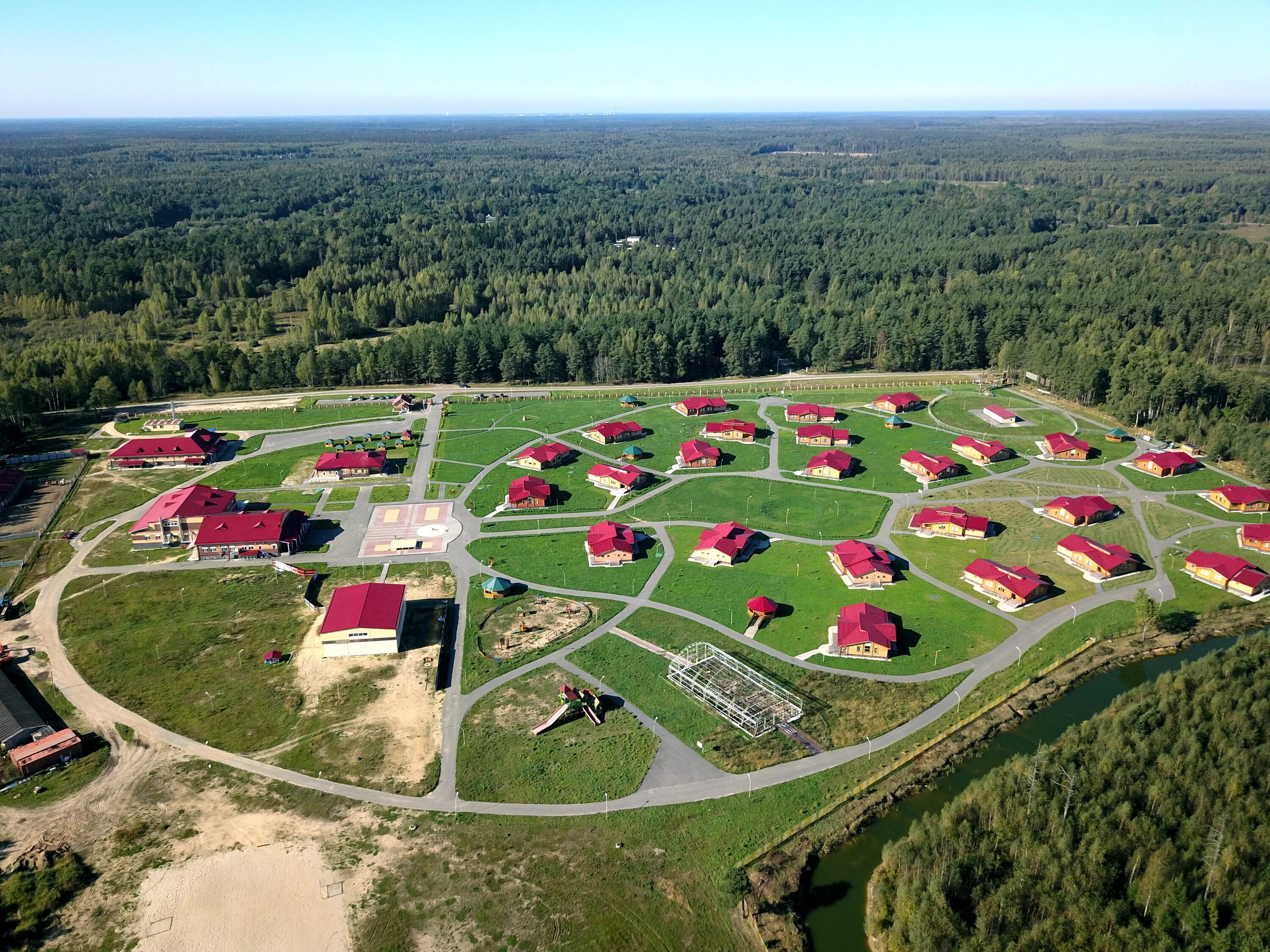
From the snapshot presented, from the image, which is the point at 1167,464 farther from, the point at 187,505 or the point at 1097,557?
the point at 187,505

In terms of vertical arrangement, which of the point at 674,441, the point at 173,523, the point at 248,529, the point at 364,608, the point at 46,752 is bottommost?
the point at 674,441

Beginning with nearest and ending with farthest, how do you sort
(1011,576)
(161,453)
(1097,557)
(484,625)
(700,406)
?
(484,625), (1011,576), (1097,557), (161,453), (700,406)

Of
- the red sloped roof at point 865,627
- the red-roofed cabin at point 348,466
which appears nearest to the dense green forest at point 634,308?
the red-roofed cabin at point 348,466

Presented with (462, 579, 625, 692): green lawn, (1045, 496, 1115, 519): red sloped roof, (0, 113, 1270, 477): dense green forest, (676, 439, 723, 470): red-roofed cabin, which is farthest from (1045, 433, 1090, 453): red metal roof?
(462, 579, 625, 692): green lawn

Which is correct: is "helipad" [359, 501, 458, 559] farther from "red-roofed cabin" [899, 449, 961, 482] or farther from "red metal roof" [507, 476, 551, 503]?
"red-roofed cabin" [899, 449, 961, 482]

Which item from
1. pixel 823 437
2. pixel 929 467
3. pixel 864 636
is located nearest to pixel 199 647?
pixel 864 636

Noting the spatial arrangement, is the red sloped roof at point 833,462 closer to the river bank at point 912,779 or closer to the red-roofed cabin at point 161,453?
the river bank at point 912,779

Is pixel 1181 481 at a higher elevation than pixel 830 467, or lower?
lower
